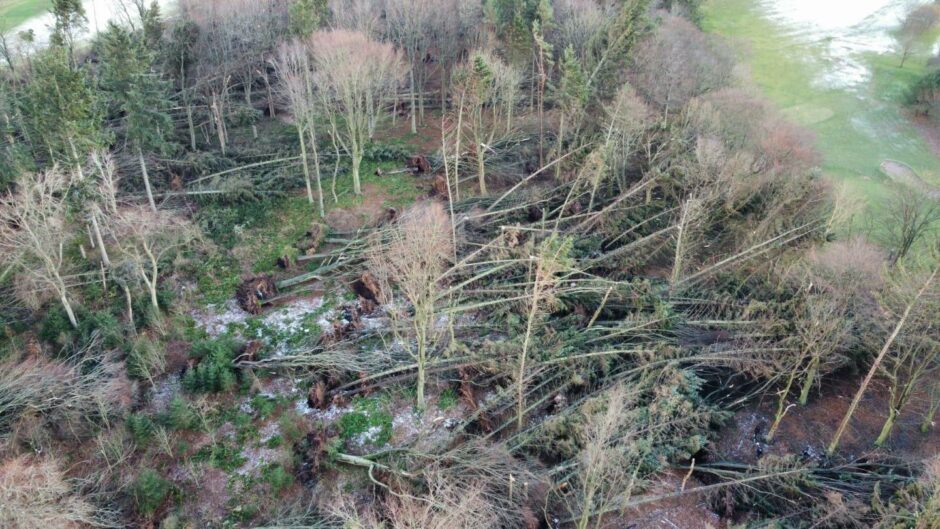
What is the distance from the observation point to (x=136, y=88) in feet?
103

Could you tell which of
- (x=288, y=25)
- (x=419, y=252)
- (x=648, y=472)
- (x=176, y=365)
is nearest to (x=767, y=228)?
(x=648, y=472)

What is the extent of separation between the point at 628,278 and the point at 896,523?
46.6 ft

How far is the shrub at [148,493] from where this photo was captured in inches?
782

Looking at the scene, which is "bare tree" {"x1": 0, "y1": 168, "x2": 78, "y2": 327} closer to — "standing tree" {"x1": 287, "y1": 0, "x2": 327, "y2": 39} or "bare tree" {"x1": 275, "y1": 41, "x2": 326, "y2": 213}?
"bare tree" {"x1": 275, "y1": 41, "x2": 326, "y2": 213}

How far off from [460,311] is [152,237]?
15.2 meters

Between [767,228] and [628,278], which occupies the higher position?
[767,228]

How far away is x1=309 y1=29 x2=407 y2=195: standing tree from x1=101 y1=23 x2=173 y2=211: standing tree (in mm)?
8424

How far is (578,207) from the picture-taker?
112 feet

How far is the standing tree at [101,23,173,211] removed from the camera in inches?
1194

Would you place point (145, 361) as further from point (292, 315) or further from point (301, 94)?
point (301, 94)

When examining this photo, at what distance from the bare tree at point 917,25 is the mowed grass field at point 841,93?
1091mm

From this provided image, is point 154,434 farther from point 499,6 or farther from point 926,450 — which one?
point 499,6

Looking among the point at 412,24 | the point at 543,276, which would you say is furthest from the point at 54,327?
the point at 412,24

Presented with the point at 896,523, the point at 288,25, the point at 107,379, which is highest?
the point at 288,25
